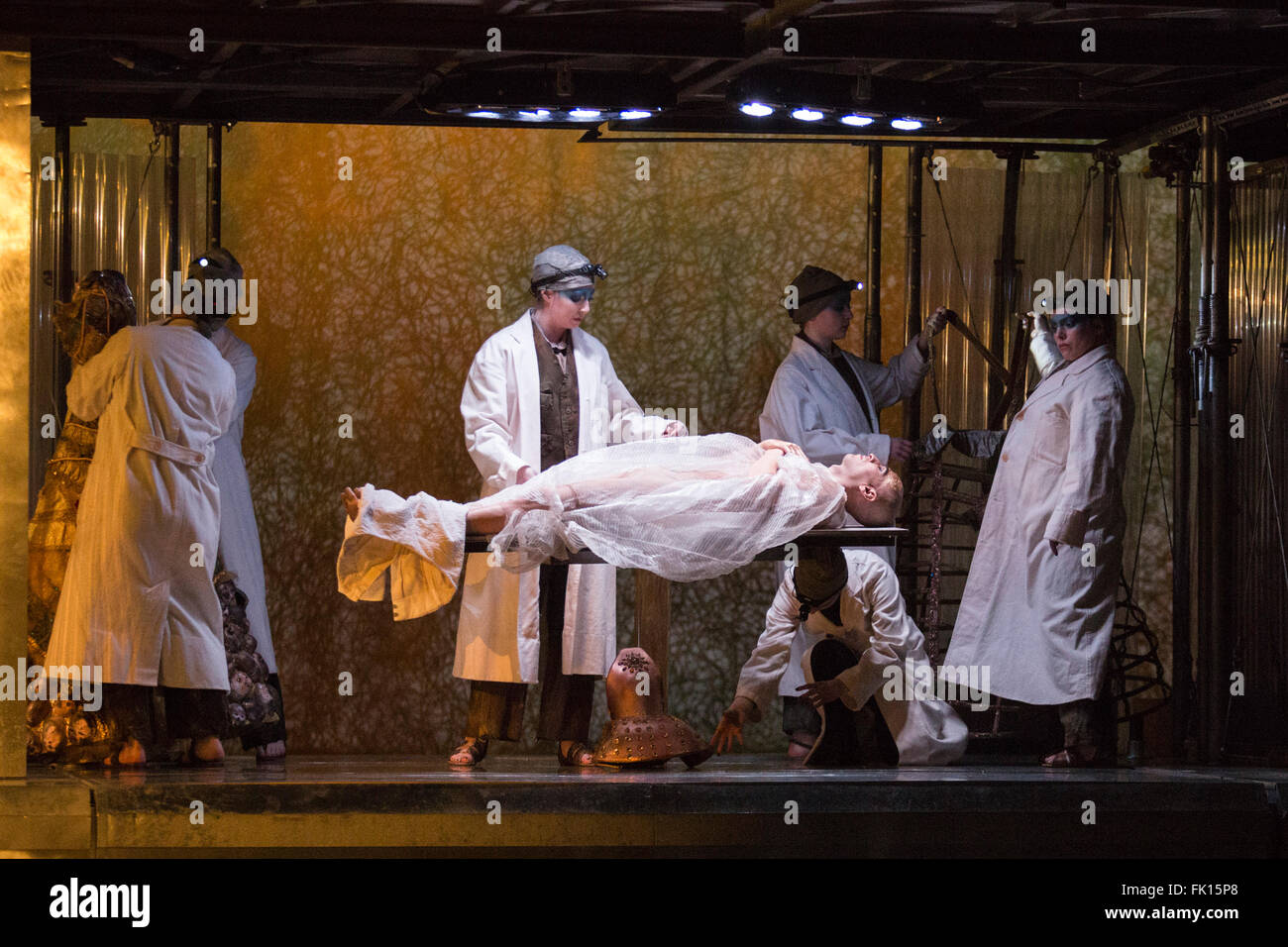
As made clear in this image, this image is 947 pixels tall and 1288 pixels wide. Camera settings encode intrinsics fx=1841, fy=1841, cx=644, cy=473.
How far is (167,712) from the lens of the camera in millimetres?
6805

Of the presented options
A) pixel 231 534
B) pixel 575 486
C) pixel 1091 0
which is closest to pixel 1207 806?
pixel 575 486

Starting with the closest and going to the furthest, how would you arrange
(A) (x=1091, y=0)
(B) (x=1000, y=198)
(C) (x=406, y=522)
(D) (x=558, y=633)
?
(C) (x=406, y=522), (A) (x=1091, y=0), (D) (x=558, y=633), (B) (x=1000, y=198)

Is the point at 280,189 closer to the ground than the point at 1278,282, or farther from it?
farther from it

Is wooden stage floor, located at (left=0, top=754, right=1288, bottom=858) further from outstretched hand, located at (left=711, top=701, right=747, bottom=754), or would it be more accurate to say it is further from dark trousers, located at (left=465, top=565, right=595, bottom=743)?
dark trousers, located at (left=465, top=565, right=595, bottom=743)

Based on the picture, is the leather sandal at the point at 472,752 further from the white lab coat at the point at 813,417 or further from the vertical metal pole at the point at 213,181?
the vertical metal pole at the point at 213,181

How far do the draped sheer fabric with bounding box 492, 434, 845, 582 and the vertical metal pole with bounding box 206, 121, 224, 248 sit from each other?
8.89 ft

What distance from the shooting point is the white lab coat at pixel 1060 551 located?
707 cm

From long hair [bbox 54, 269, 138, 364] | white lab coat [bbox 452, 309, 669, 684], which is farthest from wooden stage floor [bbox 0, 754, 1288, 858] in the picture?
long hair [bbox 54, 269, 138, 364]

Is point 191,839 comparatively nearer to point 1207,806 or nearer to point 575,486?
point 575,486

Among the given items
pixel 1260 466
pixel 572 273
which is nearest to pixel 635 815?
pixel 572 273

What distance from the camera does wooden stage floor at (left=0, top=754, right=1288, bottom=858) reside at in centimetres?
578

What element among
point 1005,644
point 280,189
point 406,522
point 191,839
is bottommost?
point 191,839

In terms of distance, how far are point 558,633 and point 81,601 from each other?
1781mm

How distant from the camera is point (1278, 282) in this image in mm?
7914
